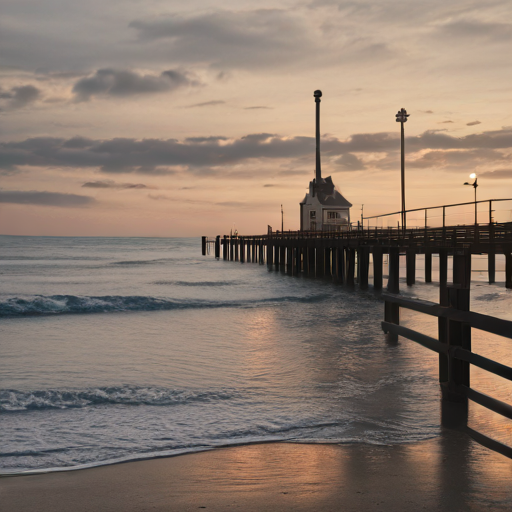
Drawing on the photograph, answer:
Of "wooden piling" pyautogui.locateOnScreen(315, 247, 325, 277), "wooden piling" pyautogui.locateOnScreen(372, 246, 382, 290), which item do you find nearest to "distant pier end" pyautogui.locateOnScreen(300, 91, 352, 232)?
"wooden piling" pyautogui.locateOnScreen(315, 247, 325, 277)

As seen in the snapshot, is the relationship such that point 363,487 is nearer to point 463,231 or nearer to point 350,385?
point 350,385

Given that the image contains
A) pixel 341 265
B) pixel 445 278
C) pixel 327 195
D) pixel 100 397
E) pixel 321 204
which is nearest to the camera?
pixel 100 397

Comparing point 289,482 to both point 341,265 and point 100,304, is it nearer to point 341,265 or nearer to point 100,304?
point 100,304

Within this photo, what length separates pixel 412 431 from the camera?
6.71m

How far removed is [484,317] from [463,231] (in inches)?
729

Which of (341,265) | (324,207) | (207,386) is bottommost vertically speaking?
(207,386)

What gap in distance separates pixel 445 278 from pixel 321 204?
165 ft

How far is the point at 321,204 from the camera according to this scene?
68.1 metres

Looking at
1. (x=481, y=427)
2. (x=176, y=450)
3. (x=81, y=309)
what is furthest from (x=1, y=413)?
(x=81, y=309)

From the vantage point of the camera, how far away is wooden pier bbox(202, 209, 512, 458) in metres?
6.69

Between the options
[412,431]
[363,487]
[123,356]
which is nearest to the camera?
[363,487]

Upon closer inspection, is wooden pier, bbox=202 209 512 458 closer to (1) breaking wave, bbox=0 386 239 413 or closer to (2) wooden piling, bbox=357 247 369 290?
(2) wooden piling, bbox=357 247 369 290

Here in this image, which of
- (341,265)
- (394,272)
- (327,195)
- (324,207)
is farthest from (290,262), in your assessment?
(394,272)

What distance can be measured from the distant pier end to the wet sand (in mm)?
61581
